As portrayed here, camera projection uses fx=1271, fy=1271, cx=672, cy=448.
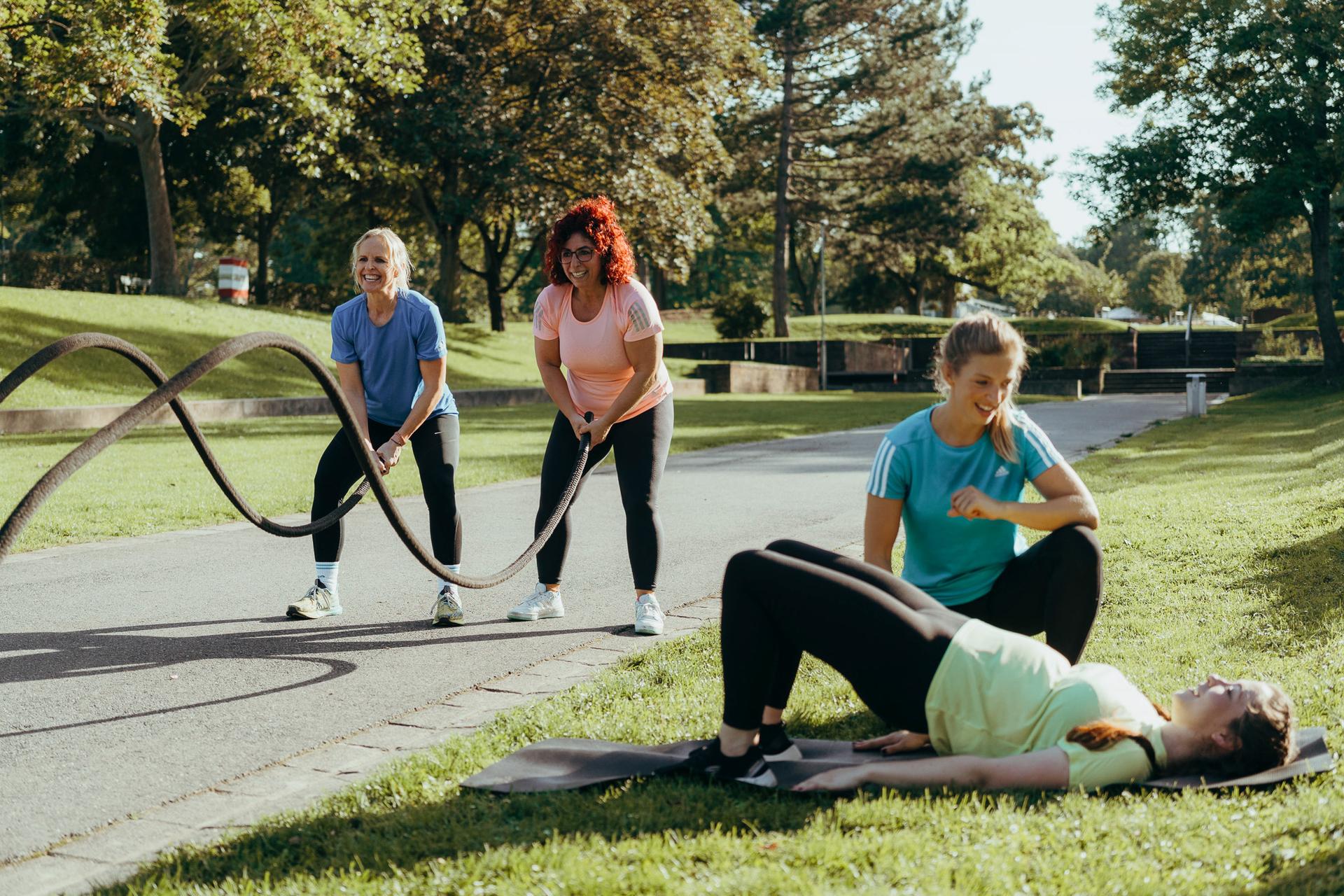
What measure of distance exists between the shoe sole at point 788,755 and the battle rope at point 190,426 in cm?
149

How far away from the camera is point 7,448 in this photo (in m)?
13.8

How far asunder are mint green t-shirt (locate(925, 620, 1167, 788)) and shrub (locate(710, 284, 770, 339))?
137ft

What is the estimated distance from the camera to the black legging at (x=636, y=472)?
594cm

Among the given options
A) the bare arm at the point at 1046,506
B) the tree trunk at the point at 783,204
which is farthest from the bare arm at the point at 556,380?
the tree trunk at the point at 783,204

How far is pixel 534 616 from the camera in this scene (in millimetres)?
6113

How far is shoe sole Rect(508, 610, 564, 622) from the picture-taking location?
6102 millimetres

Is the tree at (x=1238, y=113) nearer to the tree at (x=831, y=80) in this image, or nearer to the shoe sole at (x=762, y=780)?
the tree at (x=831, y=80)

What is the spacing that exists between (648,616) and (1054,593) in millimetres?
2259

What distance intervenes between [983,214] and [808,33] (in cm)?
1159

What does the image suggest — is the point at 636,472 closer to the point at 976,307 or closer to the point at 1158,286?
the point at 976,307

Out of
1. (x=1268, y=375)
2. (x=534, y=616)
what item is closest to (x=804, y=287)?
(x=1268, y=375)

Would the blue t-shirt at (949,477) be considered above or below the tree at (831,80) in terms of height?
below

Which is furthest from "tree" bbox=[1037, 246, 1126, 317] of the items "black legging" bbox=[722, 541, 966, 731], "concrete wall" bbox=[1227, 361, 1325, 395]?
"black legging" bbox=[722, 541, 966, 731]

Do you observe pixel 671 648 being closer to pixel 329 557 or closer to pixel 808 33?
pixel 329 557
